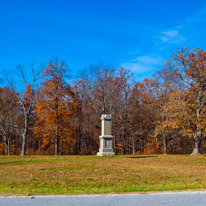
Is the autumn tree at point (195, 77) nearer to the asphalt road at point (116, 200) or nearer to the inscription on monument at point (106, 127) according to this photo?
the inscription on monument at point (106, 127)

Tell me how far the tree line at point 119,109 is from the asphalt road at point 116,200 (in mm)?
15702

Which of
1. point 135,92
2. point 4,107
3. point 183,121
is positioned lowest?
point 183,121

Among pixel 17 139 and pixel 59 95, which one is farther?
pixel 17 139

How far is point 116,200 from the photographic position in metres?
5.68

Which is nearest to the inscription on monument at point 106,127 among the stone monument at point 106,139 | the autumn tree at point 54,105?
the stone monument at point 106,139

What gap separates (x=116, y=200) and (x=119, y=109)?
2558 cm

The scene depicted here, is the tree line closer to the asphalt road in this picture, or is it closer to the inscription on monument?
the inscription on monument

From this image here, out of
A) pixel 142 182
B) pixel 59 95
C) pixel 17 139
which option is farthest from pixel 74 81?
pixel 142 182

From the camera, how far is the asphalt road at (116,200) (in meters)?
5.36

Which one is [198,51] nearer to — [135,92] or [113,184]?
[135,92]

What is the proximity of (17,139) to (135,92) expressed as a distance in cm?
1936

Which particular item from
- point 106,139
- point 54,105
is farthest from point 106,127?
point 54,105

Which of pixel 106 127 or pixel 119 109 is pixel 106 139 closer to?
pixel 106 127

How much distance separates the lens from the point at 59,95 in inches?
1060
